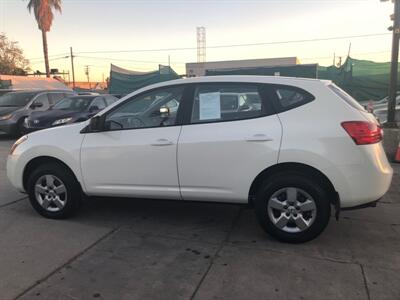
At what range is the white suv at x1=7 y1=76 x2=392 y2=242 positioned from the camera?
4.01 metres

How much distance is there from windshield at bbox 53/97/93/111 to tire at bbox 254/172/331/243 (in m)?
9.78

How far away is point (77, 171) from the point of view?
4.86m

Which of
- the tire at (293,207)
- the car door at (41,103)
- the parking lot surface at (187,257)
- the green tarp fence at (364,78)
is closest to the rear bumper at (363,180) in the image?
the tire at (293,207)

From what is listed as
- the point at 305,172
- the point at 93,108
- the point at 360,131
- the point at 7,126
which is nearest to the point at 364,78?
the point at 93,108

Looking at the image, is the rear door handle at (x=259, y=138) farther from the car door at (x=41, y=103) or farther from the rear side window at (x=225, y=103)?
the car door at (x=41, y=103)

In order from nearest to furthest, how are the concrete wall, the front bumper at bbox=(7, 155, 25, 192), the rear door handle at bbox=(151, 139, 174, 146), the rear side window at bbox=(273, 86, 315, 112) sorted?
the rear side window at bbox=(273, 86, 315, 112) < the rear door handle at bbox=(151, 139, 174, 146) < the front bumper at bbox=(7, 155, 25, 192) < the concrete wall

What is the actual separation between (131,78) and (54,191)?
765 inches

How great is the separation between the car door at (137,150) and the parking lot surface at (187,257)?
497 millimetres

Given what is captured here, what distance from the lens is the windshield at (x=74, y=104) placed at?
506 inches

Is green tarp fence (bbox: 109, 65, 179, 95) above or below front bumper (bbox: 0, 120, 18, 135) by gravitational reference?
above

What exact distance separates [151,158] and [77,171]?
0.99 m

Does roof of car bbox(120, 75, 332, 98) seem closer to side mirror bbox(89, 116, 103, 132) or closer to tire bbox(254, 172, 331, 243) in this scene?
side mirror bbox(89, 116, 103, 132)

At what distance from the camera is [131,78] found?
23703mm

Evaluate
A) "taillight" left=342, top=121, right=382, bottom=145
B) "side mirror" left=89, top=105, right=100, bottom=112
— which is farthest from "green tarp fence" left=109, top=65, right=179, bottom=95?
"taillight" left=342, top=121, right=382, bottom=145
